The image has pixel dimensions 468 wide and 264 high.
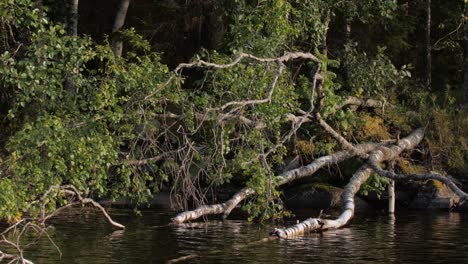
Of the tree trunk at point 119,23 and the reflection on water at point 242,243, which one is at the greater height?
the tree trunk at point 119,23

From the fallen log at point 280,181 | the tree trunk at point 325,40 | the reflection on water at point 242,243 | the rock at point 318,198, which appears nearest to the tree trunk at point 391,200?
the rock at point 318,198

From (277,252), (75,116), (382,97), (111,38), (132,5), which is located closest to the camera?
(277,252)

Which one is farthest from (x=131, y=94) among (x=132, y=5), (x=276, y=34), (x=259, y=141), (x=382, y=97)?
(x=132, y=5)

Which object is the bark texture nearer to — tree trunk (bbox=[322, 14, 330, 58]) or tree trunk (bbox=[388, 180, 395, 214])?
tree trunk (bbox=[388, 180, 395, 214])

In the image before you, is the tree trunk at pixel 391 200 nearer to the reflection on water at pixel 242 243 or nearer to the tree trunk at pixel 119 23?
the reflection on water at pixel 242 243

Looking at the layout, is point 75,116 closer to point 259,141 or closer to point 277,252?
point 259,141

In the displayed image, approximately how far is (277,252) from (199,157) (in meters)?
2.98

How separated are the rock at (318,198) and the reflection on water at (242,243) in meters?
3.76

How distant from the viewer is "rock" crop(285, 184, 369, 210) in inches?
1113

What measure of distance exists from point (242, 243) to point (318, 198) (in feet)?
33.0

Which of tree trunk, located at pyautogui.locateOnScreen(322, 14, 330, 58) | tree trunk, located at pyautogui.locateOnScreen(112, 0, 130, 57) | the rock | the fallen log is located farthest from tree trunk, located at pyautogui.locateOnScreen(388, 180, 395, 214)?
tree trunk, located at pyautogui.locateOnScreen(112, 0, 130, 57)

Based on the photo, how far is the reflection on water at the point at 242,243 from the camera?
54.4ft

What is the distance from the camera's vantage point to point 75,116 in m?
18.9

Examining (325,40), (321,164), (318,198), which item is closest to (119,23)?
(325,40)
